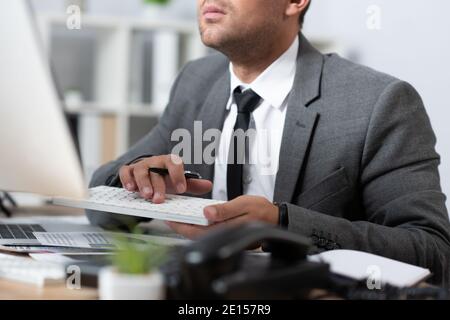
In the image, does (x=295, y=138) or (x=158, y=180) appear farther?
(x=295, y=138)

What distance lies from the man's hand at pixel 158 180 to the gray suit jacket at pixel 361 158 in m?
0.18

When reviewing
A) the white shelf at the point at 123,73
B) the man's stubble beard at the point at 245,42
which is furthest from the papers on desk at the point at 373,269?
the white shelf at the point at 123,73

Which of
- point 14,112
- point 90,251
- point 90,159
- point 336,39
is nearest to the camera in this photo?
point 14,112

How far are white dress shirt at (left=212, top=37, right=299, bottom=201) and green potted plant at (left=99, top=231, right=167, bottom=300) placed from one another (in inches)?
36.7

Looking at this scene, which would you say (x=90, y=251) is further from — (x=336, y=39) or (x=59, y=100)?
(x=336, y=39)

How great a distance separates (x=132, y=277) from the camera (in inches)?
29.7

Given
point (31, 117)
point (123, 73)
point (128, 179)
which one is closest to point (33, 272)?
point (31, 117)

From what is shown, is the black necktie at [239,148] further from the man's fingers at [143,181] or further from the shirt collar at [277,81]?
the man's fingers at [143,181]

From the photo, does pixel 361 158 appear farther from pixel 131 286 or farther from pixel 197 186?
pixel 131 286

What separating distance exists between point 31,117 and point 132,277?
0.79 feet

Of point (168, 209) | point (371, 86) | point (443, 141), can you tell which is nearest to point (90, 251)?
point (168, 209)

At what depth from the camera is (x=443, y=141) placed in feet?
9.09

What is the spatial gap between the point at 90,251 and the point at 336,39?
301cm
